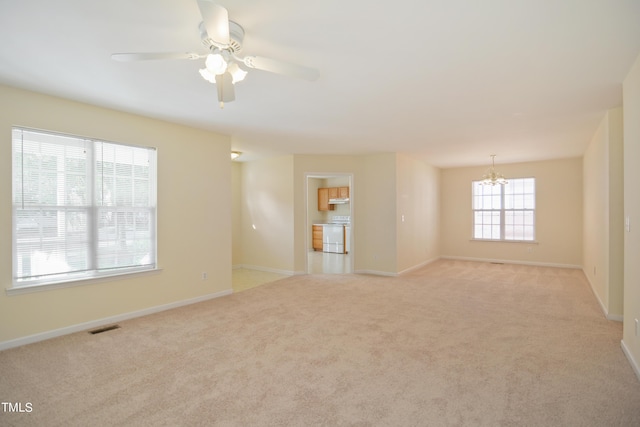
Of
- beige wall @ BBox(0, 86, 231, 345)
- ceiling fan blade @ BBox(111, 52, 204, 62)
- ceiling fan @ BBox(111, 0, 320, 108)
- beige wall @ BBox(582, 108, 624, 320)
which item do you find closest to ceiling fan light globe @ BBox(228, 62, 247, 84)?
ceiling fan @ BBox(111, 0, 320, 108)

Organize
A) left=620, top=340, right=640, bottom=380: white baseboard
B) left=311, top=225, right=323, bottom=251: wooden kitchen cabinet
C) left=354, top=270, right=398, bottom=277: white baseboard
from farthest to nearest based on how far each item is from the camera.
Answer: left=311, top=225, right=323, bottom=251: wooden kitchen cabinet < left=354, top=270, right=398, bottom=277: white baseboard < left=620, top=340, right=640, bottom=380: white baseboard

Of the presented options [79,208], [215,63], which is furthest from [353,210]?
[215,63]

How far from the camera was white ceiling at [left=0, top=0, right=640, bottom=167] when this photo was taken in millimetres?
1898

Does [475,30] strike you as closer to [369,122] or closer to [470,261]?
[369,122]

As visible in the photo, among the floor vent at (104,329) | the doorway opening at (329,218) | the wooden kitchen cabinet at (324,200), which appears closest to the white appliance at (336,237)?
the doorway opening at (329,218)

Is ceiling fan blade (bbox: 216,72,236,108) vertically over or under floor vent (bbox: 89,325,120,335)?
over

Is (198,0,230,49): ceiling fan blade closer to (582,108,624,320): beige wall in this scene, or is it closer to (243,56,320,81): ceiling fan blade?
(243,56,320,81): ceiling fan blade

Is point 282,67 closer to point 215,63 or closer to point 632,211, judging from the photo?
point 215,63

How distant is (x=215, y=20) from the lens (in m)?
1.64

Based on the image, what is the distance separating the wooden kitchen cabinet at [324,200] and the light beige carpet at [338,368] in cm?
643

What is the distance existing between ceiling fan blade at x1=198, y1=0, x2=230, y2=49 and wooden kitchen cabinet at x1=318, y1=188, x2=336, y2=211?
8.86 meters

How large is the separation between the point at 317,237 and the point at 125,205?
702 cm

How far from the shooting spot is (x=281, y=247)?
22.0ft

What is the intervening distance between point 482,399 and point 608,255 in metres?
3.00
